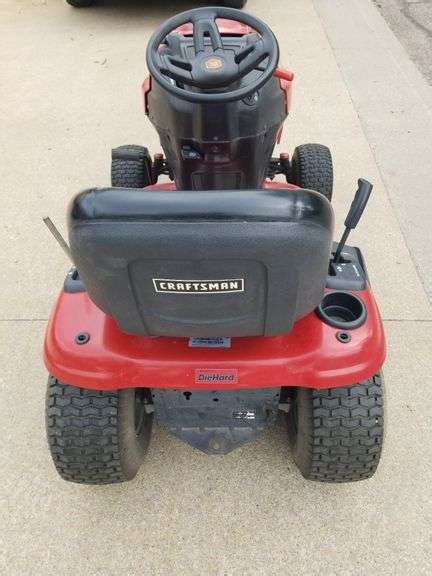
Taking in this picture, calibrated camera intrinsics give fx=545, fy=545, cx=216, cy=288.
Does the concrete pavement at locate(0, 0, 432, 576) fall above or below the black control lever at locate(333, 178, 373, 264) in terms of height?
below

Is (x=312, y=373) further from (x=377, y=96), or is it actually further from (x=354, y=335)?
(x=377, y=96)

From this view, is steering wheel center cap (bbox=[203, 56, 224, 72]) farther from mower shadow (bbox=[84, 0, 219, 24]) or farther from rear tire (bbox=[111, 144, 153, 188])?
mower shadow (bbox=[84, 0, 219, 24])

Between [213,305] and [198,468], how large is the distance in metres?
0.82

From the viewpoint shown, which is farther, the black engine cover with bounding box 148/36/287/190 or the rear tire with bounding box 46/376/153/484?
the black engine cover with bounding box 148/36/287/190

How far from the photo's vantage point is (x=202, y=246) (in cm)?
91

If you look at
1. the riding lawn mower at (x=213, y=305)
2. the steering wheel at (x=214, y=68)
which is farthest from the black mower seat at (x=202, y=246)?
the steering wheel at (x=214, y=68)

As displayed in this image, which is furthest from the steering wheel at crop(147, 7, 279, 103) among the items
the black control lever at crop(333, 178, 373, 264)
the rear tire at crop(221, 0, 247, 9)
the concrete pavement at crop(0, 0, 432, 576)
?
the rear tire at crop(221, 0, 247, 9)

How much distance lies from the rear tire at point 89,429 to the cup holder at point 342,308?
1.77 ft

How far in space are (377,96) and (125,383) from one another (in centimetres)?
295

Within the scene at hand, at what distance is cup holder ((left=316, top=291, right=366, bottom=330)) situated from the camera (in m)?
1.30

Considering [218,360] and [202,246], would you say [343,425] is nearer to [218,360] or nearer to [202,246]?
[218,360]

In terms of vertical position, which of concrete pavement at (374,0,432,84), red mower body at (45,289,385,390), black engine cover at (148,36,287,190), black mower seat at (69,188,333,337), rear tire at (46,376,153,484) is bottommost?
concrete pavement at (374,0,432,84)

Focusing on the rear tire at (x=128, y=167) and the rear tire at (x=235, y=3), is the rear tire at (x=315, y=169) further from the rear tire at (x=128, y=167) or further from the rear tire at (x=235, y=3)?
the rear tire at (x=235, y=3)

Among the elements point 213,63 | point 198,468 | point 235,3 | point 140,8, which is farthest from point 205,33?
point 140,8
